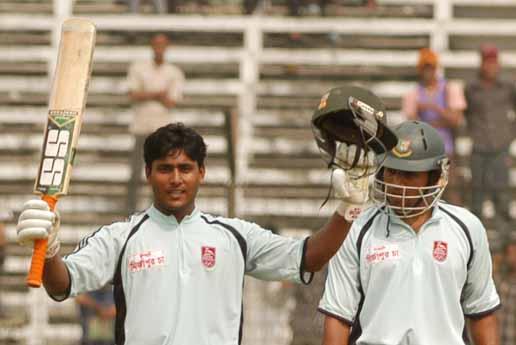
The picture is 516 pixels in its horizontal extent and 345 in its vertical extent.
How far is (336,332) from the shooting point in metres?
7.05

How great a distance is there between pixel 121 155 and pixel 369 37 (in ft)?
9.32

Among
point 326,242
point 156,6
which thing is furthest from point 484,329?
point 156,6

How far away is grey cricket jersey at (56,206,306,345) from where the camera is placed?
6605mm

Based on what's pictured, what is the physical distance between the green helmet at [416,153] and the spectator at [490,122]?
554 cm

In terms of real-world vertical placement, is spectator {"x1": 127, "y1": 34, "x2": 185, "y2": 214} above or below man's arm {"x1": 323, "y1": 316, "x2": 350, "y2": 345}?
above

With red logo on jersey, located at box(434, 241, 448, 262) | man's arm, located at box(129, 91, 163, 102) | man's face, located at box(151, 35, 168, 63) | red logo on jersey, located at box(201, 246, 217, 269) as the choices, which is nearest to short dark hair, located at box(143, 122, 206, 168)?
red logo on jersey, located at box(201, 246, 217, 269)

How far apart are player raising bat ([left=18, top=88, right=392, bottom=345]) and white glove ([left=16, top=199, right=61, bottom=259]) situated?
39 centimetres

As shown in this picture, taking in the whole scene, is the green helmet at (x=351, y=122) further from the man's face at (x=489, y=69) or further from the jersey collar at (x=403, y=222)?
the man's face at (x=489, y=69)

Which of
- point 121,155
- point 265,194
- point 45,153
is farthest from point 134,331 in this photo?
point 121,155

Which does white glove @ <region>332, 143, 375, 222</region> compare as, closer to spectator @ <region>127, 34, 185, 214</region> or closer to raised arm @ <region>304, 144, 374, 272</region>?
raised arm @ <region>304, 144, 374, 272</region>

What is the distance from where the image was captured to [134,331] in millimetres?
6645

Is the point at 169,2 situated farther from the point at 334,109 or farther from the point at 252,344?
the point at 334,109

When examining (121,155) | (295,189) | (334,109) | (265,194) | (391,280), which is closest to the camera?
(334,109)

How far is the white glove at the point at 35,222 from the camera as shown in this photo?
5.96 meters
